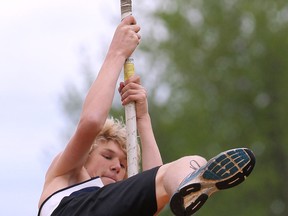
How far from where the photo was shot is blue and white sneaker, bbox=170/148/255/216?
17.2 feet

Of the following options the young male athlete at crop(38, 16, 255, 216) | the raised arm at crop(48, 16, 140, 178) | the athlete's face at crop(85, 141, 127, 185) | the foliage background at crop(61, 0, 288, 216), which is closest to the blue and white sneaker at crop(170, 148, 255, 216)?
Result: the young male athlete at crop(38, 16, 255, 216)

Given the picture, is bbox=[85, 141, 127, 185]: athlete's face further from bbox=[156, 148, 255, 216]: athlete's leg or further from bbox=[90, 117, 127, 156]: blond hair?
bbox=[156, 148, 255, 216]: athlete's leg

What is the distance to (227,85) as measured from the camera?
21.7 meters

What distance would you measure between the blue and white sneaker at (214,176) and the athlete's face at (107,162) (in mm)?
1268

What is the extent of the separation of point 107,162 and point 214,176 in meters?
1.41

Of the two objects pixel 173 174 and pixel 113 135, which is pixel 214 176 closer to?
pixel 173 174

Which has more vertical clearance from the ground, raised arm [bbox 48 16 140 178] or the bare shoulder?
raised arm [bbox 48 16 140 178]

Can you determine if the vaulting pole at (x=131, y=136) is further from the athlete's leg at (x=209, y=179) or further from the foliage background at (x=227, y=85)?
the foliage background at (x=227, y=85)

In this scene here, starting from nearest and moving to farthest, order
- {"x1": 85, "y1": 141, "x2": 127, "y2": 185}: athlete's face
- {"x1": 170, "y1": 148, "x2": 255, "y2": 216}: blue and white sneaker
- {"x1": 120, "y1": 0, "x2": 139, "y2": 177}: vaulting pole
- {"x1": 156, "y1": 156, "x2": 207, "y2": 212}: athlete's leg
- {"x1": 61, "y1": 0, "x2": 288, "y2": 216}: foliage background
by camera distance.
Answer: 1. {"x1": 170, "y1": 148, "x2": 255, "y2": 216}: blue and white sneaker
2. {"x1": 156, "y1": 156, "x2": 207, "y2": 212}: athlete's leg
3. {"x1": 120, "y1": 0, "x2": 139, "y2": 177}: vaulting pole
4. {"x1": 85, "y1": 141, "x2": 127, "y2": 185}: athlete's face
5. {"x1": 61, "y1": 0, "x2": 288, "y2": 216}: foliage background

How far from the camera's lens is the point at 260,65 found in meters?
21.6

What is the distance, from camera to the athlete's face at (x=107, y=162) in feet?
21.4

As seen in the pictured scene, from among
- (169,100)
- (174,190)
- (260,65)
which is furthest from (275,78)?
(174,190)

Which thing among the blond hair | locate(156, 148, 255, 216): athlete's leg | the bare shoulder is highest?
the blond hair

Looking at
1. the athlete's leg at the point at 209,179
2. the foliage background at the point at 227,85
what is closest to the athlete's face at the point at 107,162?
the athlete's leg at the point at 209,179
